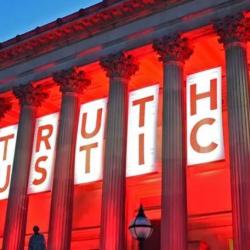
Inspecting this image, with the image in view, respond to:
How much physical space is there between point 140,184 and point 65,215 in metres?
7.07

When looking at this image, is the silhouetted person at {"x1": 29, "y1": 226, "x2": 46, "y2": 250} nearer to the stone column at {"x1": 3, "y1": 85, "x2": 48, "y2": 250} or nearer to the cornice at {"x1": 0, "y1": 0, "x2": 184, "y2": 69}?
the stone column at {"x1": 3, "y1": 85, "x2": 48, "y2": 250}

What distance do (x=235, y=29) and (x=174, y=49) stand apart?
2.93 metres

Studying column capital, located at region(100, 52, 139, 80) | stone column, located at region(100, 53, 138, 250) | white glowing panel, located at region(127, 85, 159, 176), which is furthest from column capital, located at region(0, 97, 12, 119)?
white glowing panel, located at region(127, 85, 159, 176)

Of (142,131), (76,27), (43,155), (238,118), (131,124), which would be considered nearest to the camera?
(238,118)

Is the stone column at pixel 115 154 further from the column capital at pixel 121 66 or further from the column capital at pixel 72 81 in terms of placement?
the column capital at pixel 72 81

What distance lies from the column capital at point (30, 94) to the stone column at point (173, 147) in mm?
7662

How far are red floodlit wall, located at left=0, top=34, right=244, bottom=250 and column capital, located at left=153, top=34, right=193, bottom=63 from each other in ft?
2.21

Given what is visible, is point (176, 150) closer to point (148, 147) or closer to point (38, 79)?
point (148, 147)

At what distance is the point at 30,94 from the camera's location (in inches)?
1132

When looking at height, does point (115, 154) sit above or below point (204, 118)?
below

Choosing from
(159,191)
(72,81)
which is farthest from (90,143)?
(159,191)

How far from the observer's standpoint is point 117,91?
25.1m

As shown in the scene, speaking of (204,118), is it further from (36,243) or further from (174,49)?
(36,243)

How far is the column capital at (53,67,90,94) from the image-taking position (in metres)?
27.1
